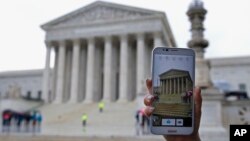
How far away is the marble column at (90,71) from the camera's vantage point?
50812 millimetres

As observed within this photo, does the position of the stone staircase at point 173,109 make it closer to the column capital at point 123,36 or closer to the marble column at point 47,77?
the column capital at point 123,36

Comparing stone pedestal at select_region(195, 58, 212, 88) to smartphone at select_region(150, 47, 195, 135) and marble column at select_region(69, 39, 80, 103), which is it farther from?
marble column at select_region(69, 39, 80, 103)

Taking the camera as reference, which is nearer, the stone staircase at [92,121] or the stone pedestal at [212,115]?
the stone pedestal at [212,115]

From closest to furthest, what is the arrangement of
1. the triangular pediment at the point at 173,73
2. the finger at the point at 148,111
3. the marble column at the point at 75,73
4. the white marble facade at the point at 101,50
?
the finger at the point at 148,111 < the triangular pediment at the point at 173,73 < the white marble facade at the point at 101,50 < the marble column at the point at 75,73

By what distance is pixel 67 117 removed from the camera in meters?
37.7

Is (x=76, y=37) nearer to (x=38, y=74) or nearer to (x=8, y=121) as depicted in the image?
(x=8, y=121)

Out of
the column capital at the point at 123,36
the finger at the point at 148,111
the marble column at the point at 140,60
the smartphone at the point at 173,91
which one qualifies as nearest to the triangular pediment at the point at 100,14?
the column capital at the point at 123,36

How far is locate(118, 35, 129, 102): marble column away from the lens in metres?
48.8

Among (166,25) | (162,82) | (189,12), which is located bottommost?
(162,82)

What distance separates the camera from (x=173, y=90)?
10.5 ft

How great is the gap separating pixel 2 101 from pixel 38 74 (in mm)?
30193

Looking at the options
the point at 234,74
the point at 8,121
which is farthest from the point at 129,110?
the point at 234,74

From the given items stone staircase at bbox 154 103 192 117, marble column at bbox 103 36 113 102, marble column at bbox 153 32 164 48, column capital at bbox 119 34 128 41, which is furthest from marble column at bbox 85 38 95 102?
stone staircase at bbox 154 103 192 117

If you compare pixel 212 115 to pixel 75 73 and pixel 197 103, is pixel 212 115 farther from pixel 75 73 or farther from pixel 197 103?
pixel 75 73
